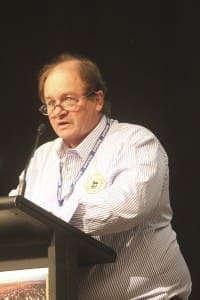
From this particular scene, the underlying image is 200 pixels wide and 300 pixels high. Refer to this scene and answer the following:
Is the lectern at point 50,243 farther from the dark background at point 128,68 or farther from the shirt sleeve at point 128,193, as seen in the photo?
the dark background at point 128,68

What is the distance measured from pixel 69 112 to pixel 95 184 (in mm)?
348

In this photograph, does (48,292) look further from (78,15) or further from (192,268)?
(78,15)

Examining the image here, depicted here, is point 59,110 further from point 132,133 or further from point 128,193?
point 128,193

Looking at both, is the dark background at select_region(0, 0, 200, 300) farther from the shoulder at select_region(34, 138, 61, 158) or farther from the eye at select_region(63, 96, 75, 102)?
the eye at select_region(63, 96, 75, 102)

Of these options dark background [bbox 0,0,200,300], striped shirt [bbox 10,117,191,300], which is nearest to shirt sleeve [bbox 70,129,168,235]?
striped shirt [bbox 10,117,191,300]

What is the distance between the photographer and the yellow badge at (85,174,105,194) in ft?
5.87

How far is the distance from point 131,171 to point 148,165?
0.19 feet

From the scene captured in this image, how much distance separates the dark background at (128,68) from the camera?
9.35 ft

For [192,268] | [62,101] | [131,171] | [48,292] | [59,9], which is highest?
[59,9]

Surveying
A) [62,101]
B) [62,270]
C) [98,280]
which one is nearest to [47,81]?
[62,101]

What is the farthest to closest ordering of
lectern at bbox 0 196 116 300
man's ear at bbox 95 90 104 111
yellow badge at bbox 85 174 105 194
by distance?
man's ear at bbox 95 90 104 111
yellow badge at bbox 85 174 105 194
lectern at bbox 0 196 116 300

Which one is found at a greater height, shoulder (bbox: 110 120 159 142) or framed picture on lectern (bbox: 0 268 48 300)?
shoulder (bbox: 110 120 159 142)

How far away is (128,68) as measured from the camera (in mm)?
3066

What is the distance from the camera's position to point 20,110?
3270 millimetres
